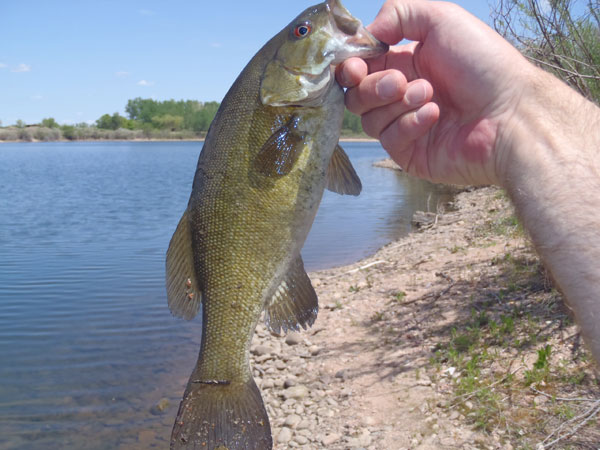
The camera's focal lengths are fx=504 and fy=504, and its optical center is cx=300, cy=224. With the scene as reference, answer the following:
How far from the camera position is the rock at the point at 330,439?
494 cm

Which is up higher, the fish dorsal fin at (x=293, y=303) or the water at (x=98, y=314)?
the fish dorsal fin at (x=293, y=303)

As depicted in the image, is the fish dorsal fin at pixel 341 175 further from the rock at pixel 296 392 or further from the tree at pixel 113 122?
the tree at pixel 113 122

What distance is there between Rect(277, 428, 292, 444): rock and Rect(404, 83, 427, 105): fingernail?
386cm

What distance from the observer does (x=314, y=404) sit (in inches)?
225

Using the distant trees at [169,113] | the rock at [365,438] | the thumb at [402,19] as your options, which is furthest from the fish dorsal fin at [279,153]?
the distant trees at [169,113]

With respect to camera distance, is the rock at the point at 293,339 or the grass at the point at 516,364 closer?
the grass at the point at 516,364

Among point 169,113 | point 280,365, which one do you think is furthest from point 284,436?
point 169,113

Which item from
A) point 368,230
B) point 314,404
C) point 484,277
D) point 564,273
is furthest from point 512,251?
point 368,230

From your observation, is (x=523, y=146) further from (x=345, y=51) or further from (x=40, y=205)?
(x=40, y=205)

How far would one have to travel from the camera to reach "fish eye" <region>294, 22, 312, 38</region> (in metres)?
2.55

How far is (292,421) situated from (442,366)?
5.64 feet

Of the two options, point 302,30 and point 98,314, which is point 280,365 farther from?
point 302,30

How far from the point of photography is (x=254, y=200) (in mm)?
2516

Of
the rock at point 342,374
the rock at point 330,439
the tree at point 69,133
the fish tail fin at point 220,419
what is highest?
the tree at point 69,133
